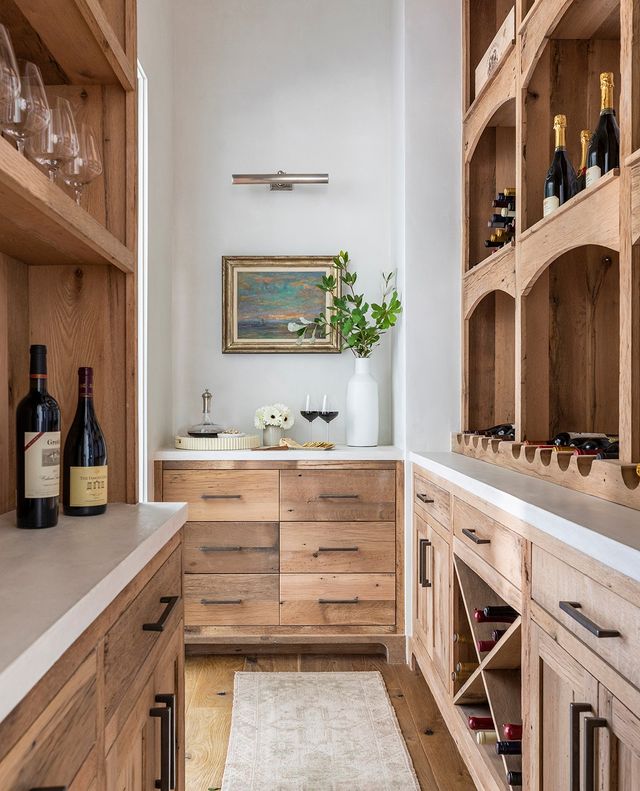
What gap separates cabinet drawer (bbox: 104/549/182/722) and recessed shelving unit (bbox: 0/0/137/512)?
0.30 m

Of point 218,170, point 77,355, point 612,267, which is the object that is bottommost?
point 77,355

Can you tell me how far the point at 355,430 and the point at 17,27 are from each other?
218cm

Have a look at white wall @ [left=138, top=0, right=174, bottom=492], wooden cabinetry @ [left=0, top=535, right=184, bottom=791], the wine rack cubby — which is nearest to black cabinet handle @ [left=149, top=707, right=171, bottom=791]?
wooden cabinetry @ [left=0, top=535, right=184, bottom=791]

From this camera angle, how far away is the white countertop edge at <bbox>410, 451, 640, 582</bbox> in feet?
3.54

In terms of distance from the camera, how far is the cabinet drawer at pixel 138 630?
3.38ft

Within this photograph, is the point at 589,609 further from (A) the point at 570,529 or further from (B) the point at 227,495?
(B) the point at 227,495

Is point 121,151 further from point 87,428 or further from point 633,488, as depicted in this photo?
point 633,488

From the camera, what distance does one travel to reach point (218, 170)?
366 cm

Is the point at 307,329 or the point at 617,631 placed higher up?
the point at 307,329

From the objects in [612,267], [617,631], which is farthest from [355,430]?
[617,631]

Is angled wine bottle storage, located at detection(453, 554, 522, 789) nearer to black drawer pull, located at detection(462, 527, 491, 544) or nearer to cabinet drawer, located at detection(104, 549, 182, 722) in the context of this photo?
black drawer pull, located at detection(462, 527, 491, 544)

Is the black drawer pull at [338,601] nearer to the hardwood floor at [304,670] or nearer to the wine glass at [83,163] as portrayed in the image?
the hardwood floor at [304,670]

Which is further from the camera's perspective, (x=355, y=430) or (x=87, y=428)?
(x=355, y=430)

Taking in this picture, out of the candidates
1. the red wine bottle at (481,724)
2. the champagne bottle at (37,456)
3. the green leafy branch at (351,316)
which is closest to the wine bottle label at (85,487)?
the champagne bottle at (37,456)
